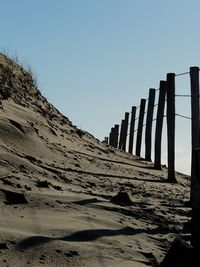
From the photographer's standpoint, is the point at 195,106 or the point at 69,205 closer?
the point at 69,205

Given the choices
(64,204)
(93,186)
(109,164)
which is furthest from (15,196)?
(109,164)

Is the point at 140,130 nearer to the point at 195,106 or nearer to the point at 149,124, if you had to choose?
the point at 149,124

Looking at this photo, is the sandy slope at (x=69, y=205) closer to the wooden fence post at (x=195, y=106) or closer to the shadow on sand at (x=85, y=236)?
the shadow on sand at (x=85, y=236)

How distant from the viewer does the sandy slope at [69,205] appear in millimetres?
4512

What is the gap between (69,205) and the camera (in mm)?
5883

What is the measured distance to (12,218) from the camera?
5027mm

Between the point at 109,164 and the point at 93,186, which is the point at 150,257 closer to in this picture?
the point at 93,186

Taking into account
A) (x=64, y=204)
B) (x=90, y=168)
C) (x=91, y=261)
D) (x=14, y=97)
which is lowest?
(x=91, y=261)

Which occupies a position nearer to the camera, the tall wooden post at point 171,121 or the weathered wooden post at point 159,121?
the tall wooden post at point 171,121

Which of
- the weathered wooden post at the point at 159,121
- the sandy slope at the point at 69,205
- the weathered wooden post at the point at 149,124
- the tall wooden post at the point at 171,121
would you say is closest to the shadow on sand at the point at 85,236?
the sandy slope at the point at 69,205

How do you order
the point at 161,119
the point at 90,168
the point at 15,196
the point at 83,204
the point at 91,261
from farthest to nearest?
the point at 161,119
the point at 90,168
the point at 83,204
the point at 15,196
the point at 91,261

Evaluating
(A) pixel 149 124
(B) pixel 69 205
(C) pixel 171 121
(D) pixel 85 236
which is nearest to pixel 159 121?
(C) pixel 171 121

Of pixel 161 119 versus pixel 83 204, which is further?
pixel 161 119

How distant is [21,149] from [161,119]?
6416mm
